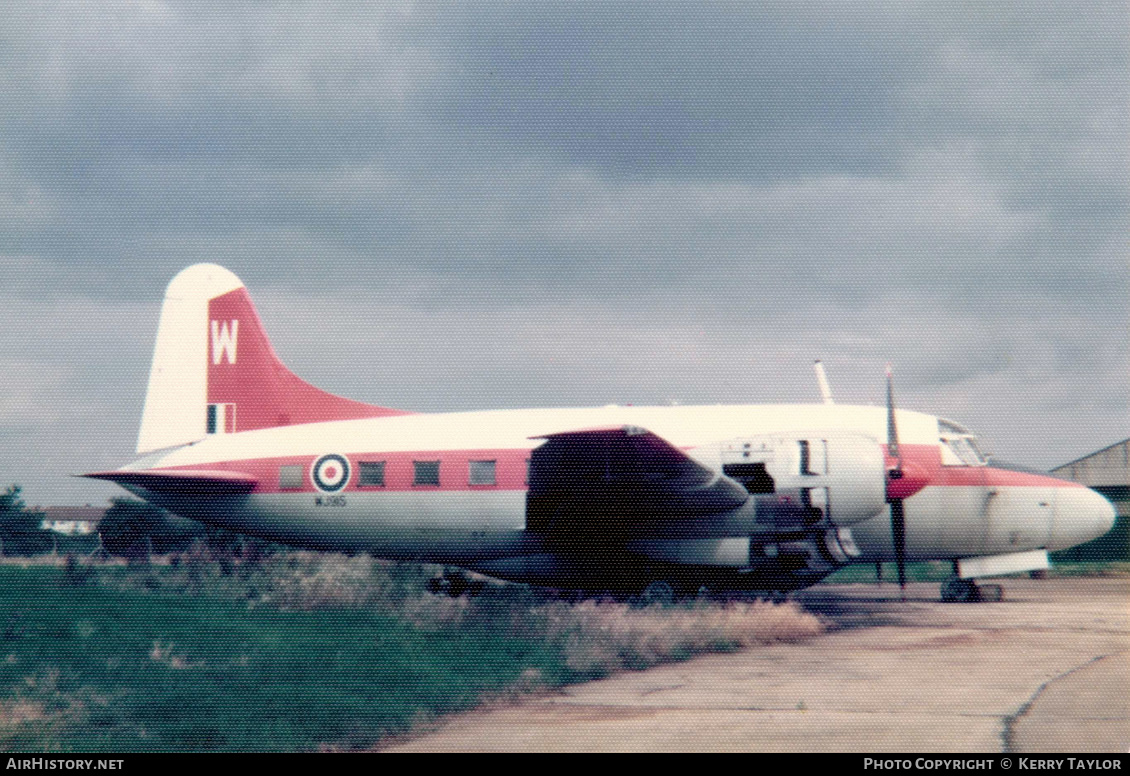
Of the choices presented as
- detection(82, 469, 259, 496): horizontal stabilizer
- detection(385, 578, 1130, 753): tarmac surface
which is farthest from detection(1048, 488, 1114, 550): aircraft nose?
detection(82, 469, 259, 496): horizontal stabilizer

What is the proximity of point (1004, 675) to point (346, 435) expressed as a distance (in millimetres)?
12246

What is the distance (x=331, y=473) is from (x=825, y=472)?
9.14 m

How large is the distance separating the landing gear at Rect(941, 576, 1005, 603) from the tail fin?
12.1m

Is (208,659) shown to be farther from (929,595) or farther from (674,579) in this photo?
(929,595)

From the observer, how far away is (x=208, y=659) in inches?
340

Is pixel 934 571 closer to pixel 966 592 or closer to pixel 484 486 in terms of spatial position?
pixel 966 592

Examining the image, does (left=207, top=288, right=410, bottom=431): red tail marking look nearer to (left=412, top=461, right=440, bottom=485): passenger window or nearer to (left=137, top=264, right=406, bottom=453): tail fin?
(left=137, top=264, right=406, bottom=453): tail fin

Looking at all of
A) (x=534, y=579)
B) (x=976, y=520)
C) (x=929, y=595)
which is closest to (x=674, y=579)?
(x=534, y=579)

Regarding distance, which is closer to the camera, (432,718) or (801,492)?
(432,718)

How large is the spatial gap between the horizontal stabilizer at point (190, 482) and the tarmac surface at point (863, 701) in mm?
9715

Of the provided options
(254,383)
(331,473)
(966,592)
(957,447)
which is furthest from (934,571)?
(254,383)

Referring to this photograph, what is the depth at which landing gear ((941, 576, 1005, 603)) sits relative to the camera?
726 inches

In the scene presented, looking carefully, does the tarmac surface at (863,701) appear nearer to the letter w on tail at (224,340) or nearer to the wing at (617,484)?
the wing at (617,484)
